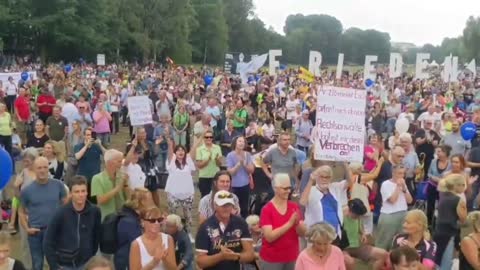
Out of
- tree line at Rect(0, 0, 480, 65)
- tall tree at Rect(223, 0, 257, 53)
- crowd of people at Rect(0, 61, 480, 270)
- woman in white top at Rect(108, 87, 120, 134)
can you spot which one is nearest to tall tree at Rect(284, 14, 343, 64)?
tree line at Rect(0, 0, 480, 65)

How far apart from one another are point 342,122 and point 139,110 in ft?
23.2

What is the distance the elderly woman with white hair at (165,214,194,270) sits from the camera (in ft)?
19.5

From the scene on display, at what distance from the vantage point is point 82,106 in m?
13.8

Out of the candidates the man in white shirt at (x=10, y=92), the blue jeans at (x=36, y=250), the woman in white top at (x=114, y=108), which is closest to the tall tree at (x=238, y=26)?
the man in white shirt at (x=10, y=92)

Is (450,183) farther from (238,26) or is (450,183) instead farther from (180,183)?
(238,26)

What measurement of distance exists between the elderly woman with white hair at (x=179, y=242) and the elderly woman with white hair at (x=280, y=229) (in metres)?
0.65

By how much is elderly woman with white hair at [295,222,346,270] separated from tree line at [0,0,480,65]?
4923 cm

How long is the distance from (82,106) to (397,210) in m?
7.65

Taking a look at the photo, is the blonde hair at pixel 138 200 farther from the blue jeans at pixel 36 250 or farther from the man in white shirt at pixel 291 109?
the man in white shirt at pixel 291 109

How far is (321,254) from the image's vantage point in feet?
17.5

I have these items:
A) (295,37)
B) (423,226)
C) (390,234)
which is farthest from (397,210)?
(295,37)

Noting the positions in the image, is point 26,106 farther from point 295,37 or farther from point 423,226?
point 295,37

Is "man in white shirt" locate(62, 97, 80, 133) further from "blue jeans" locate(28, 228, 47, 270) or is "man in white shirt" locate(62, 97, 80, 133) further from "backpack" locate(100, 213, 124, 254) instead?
"backpack" locate(100, 213, 124, 254)

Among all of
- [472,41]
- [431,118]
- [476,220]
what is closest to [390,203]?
[476,220]
